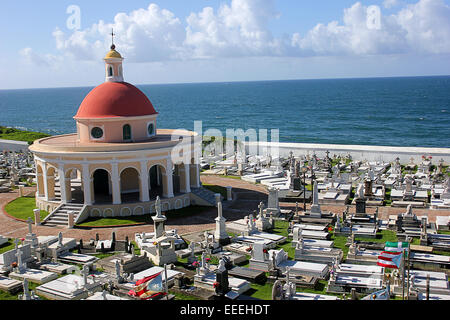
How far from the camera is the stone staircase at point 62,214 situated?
27.8m

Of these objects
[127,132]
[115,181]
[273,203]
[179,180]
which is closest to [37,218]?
[115,181]

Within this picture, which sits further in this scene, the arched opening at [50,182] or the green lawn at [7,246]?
the arched opening at [50,182]

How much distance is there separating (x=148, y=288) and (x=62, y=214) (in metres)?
13.9

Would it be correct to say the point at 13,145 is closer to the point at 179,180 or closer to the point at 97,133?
the point at 97,133

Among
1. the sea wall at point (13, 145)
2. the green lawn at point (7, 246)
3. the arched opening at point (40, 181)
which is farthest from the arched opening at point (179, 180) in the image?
the sea wall at point (13, 145)

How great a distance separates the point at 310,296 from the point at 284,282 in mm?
1743

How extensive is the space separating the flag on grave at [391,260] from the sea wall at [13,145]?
48234 millimetres

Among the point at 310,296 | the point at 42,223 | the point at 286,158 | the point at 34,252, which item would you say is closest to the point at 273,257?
the point at 310,296

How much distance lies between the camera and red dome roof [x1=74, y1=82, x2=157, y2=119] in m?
30.6

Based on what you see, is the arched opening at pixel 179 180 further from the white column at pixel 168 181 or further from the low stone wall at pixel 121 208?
the low stone wall at pixel 121 208

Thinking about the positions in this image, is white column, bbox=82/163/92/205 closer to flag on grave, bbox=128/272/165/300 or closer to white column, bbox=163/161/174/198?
white column, bbox=163/161/174/198

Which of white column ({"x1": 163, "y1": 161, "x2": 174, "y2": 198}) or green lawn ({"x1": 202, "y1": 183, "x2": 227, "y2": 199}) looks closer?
white column ({"x1": 163, "y1": 161, "x2": 174, "y2": 198})

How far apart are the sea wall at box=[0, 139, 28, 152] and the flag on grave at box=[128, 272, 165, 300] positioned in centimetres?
4308

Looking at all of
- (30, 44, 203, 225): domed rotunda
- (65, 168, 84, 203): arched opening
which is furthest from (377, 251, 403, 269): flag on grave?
(65, 168, 84, 203): arched opening
